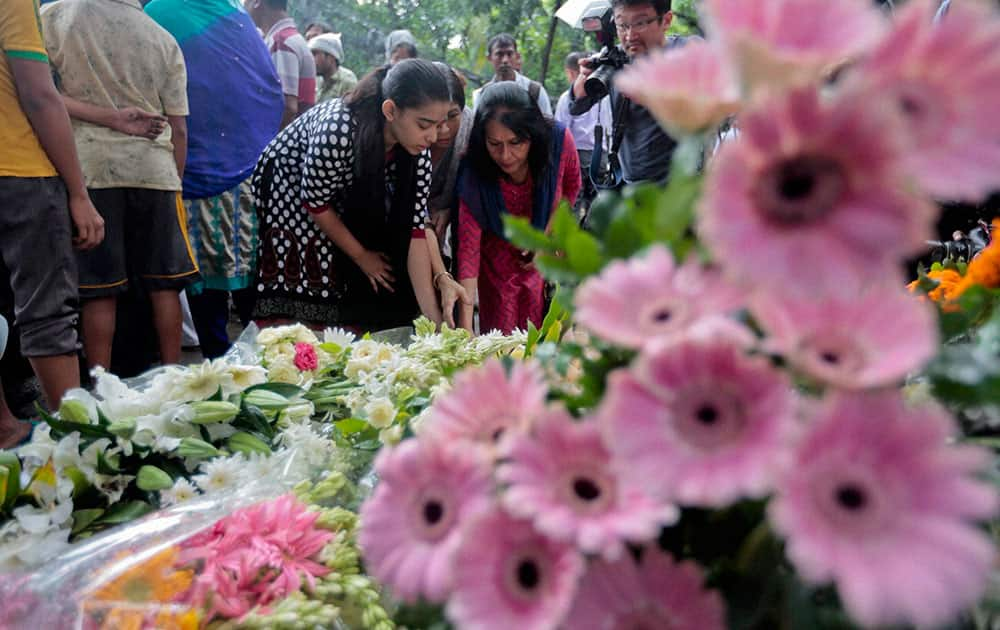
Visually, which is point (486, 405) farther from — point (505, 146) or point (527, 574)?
point (505, 146)

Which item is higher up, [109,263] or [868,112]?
[868,112]

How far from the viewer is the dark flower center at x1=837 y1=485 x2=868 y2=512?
303mm

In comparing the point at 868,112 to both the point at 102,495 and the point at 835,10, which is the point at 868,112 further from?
the point at 102,495

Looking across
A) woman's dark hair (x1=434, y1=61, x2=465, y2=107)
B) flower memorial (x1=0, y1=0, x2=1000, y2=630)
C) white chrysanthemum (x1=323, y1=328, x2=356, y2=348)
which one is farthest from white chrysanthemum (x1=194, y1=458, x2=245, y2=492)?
woman's dark hair (x1=434, y1=61, x2=465, y2=107)

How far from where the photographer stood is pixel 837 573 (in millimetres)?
285

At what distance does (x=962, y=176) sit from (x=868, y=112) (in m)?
0.05

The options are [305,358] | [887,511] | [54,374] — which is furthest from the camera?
[54,374]

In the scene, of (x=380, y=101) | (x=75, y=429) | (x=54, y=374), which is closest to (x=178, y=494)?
(x=75, y=429)

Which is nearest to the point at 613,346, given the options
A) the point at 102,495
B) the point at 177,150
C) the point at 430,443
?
the point at 430,443

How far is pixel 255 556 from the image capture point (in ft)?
2.66

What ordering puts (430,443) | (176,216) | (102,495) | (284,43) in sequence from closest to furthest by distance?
1. (430,443)
2. (102,495)
3. (176,216)
4. (284,43)

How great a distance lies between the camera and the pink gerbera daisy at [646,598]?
1.22 feet

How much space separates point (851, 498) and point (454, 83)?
2423 millimetres

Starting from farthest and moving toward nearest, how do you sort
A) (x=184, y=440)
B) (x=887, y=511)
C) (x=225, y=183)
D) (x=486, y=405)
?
(x=225, y=183) → (x=184, y=440) → (x=486, y=405) → (x=887, y=511)
